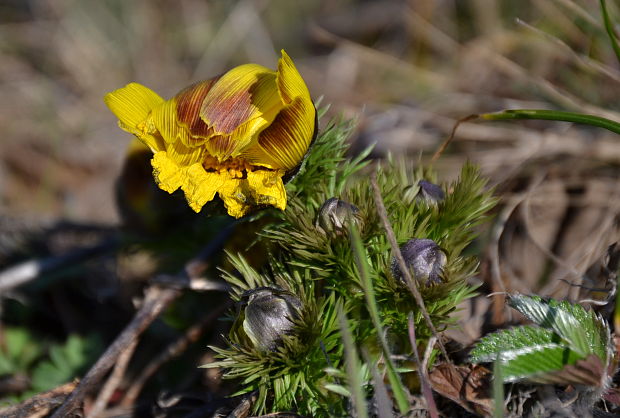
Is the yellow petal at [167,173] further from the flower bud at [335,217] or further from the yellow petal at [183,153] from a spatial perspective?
the flower bud at [335,217]

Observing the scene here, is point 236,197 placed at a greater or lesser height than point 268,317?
greater

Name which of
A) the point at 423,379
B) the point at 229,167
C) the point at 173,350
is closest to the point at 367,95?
the point at 173,350

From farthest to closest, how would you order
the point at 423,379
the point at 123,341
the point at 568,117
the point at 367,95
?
1. the point at 367,95
2. the point at 123,341
3. the point at 568,117
4. the point at 423,379

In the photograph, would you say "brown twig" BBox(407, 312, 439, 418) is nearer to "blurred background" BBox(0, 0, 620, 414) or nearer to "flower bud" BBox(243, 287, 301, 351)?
"flower bud" BBox(243, 287, 301, 351)

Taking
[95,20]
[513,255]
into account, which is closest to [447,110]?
[513,255]

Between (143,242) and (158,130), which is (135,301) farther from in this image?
(158,130)

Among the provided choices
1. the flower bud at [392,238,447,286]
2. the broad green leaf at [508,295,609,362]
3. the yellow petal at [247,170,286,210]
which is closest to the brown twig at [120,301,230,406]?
the yellow petal at [247,170,286,210]

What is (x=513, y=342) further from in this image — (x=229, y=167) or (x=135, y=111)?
(x=135, y=111)
